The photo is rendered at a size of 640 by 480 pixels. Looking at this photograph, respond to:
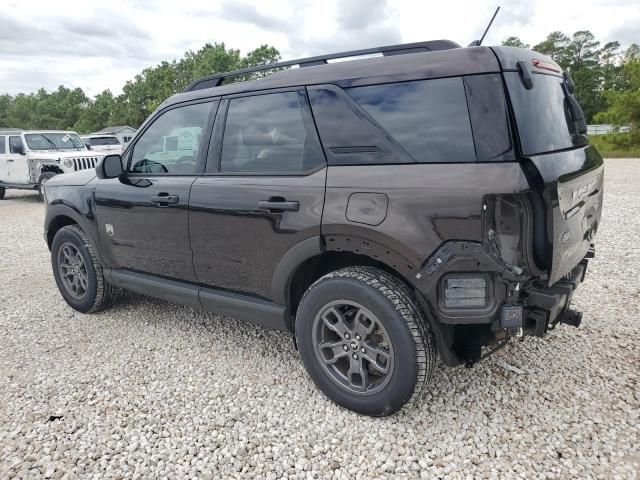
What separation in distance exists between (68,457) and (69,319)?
6.94 feet

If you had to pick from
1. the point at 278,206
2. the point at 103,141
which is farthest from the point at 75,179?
the point at 103,141

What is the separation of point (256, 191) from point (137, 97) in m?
61.4

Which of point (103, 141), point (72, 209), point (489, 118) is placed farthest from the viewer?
point (103, 141)

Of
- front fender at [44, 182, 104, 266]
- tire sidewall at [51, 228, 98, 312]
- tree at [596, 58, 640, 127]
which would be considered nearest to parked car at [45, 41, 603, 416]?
front fender at [44, 182, 104, 266]

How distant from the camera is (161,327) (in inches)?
157

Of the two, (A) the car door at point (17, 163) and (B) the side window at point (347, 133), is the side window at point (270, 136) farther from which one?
(A) the car door at point (17, 163)

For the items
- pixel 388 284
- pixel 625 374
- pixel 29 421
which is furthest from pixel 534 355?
pixel 29 421

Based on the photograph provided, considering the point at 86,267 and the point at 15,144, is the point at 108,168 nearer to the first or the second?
the point at 86,267

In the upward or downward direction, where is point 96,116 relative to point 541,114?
upward

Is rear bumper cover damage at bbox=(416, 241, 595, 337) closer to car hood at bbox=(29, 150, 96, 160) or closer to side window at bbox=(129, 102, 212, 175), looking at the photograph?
side window at bbox=(129, 102, 212, 175)

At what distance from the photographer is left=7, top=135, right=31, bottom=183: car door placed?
41.6 feet

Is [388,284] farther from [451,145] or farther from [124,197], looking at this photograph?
[124,197]

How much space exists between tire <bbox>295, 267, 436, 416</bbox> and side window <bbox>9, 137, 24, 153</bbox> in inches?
513

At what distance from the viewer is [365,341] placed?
8.59ft
